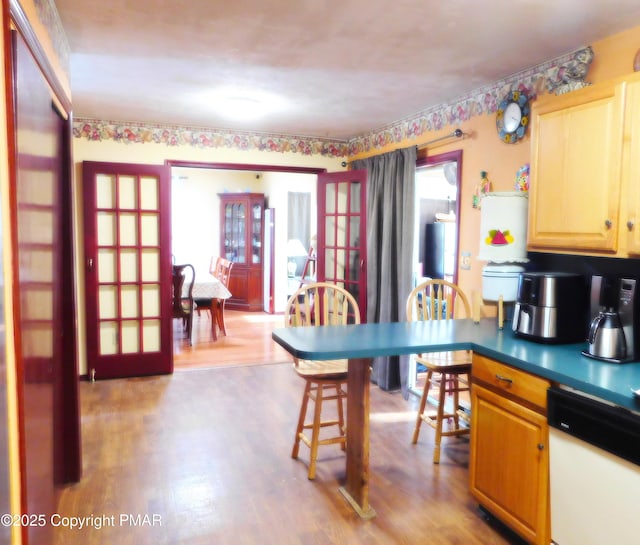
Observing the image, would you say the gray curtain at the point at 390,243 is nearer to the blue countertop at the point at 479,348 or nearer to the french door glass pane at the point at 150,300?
the blue countertop at the point at 479,348

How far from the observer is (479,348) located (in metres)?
2.29

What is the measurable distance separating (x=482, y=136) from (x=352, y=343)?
1931 millimetres

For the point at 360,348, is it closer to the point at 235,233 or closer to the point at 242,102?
the point at 242,102

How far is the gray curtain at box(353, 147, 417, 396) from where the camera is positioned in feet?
13.6

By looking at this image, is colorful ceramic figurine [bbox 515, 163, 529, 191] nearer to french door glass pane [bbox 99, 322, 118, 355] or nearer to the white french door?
the white french door

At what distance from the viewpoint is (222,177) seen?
28.8ft

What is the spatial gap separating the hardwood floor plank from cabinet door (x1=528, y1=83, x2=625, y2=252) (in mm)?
1423

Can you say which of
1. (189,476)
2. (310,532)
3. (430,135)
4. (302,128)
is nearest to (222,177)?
(302,128)

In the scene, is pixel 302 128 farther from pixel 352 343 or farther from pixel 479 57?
pixel 352 343

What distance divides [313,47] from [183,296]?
162 inches

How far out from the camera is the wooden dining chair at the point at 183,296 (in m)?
5.63

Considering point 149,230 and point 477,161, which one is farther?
point 149,230

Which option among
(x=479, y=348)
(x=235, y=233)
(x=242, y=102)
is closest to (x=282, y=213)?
(x=235, y=233)

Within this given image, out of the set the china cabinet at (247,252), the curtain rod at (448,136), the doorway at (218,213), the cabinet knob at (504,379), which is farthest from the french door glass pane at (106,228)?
the china cabinet at (247,252)
